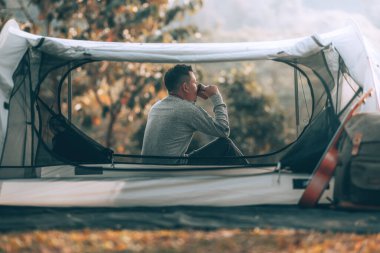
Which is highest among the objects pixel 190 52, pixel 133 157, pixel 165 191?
pixel 190 52

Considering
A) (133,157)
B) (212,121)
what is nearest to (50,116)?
(133,157)

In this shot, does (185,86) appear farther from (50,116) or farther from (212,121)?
(50,116)

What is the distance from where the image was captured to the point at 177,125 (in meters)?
5.07

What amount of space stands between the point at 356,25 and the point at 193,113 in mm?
1335

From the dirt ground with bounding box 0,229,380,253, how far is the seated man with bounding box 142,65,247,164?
1.39 metres

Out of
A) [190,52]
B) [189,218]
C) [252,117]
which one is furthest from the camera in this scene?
[252,117]

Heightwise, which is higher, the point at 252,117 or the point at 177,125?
the point at 252,117

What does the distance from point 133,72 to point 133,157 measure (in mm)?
6347

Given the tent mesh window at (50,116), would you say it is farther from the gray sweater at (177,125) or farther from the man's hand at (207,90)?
the man's hand at (207,90)

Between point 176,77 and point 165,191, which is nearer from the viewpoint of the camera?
point 165,191

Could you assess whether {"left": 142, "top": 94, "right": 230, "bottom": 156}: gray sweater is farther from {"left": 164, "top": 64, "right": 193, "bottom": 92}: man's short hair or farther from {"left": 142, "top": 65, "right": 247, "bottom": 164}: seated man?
{"left": 164, "top": 64, "right": 193, "bottom": 92}: man's short hair

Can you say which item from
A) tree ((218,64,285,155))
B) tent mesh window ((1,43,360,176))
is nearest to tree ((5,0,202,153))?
tree ((218,64,285,155))

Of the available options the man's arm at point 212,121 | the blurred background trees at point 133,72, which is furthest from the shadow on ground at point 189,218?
the blurred background trees at point 133,72

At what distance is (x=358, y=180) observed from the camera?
4262 millimetres
